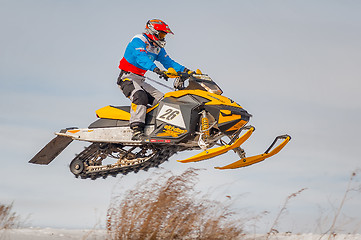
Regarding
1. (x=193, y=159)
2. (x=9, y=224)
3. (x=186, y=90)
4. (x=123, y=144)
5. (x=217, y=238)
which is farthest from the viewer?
(x=123, y=144)

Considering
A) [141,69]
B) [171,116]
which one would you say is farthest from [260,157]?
[141,69]

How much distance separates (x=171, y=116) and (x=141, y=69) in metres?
1.30

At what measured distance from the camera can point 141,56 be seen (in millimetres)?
10016

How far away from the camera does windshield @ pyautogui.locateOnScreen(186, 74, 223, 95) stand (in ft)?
32.1

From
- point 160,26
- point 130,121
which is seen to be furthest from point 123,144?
point 160,26

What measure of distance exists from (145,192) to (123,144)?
3316mm

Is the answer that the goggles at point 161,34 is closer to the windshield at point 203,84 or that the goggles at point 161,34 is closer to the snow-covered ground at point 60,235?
the windshield at point 203,84

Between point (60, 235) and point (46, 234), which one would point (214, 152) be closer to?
point (60, 235)

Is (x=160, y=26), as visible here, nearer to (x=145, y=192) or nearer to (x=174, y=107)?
(x=174, y=107)

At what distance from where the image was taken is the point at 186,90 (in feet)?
31.8

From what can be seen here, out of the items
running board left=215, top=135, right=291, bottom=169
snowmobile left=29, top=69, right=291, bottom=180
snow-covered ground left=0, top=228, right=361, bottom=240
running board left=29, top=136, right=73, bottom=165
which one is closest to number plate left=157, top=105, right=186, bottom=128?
snowmobile left=29, top=69, right=291, bottom=180

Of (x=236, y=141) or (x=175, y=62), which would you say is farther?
(x=175, y=62)

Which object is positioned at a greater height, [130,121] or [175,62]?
[175,62]

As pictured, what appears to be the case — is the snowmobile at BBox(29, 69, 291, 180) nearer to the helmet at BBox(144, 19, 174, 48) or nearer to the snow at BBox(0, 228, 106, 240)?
the helmet at BBox(144, 19, 174, 48)
